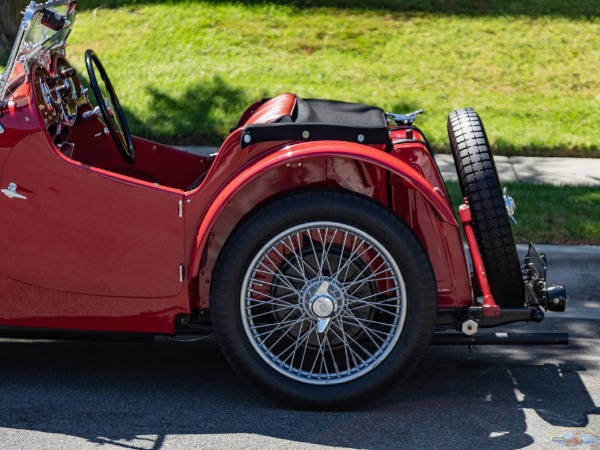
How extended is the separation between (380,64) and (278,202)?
18.5 feet

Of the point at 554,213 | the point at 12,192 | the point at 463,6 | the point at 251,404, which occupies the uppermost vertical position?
the point at 463,6

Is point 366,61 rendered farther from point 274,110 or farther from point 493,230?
point 493,230

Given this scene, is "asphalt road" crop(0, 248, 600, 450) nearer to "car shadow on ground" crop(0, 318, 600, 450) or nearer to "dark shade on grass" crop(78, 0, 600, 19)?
"car shadow on ground" crop(0, 318, 600, 450)

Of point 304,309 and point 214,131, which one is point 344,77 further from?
point 304,309

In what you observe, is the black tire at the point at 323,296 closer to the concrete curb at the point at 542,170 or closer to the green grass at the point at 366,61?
the concrete curb at the point at 542,170

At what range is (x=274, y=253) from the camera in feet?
13.8

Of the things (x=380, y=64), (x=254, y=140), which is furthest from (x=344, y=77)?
(x=254, y=140)

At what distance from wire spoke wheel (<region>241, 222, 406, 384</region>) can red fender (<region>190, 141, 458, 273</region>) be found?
0.24 meters

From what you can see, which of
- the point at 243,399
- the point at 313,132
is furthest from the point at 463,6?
the point at 243,399

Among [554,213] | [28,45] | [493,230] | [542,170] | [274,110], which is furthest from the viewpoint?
[542,170]

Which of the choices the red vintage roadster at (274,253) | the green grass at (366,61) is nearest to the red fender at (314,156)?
the red vintage roadster at (274,253)

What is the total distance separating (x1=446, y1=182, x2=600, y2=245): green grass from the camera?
240 inches

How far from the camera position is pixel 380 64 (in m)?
9.52

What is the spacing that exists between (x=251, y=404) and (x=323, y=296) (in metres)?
0.54
